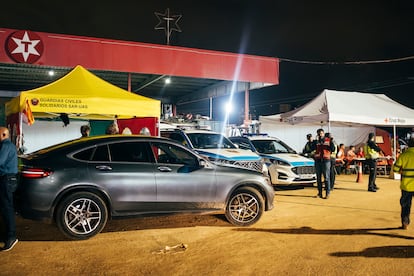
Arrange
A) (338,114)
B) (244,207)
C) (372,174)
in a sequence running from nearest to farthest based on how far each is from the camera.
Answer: (244,207), (372,174), (338,114)

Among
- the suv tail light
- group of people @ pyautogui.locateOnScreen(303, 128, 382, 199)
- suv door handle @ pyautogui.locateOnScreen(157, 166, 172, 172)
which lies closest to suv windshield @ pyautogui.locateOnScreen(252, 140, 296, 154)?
group of people @ pyautogui.locateOnScreen(303, 128, 382, 199)

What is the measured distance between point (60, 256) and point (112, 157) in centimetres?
169

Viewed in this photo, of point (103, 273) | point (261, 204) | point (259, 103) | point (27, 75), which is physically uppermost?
point (259, 103)

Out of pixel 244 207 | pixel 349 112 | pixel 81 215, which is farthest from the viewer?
pixel 349 112

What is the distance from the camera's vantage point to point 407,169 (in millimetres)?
6316

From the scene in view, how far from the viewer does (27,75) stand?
56.2 feet

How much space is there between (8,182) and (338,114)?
1165cm

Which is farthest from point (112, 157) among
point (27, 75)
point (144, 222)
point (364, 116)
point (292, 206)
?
point (27, 75)

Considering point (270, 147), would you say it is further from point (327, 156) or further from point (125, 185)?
point (125, 185)

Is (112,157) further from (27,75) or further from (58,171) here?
(27,75)

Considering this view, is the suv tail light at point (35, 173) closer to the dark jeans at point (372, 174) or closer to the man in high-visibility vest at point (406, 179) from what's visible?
the man in high-visibility vest at point (406, 179)

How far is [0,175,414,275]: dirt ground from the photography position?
4.53 m

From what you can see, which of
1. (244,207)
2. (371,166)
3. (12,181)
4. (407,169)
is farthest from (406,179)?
(12,181)

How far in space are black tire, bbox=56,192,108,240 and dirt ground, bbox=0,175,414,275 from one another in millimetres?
160
